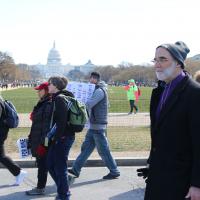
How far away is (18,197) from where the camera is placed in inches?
261

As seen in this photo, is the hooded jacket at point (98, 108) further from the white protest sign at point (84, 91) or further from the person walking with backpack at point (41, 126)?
the person walking with backpack at point (41, 126)

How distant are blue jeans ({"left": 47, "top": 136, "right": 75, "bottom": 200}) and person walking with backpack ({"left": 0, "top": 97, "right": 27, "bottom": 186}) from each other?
1.27 meters

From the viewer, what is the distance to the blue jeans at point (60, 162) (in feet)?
19.5

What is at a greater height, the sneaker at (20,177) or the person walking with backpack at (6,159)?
the person walking with backpack at (6,159)

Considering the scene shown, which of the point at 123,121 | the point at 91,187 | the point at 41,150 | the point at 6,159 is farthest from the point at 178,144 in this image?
the point at 123,121

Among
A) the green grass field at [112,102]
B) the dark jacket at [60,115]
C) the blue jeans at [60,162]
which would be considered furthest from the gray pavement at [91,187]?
the green grass field at [112,102]

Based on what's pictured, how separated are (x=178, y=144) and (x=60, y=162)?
2855mm

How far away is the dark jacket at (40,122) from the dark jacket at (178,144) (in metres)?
2.90

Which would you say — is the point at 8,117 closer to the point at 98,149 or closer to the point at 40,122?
the point at 40,122

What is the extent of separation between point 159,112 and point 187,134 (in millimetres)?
274

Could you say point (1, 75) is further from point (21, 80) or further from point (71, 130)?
point (71, 130)

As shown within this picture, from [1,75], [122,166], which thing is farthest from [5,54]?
[122,166]

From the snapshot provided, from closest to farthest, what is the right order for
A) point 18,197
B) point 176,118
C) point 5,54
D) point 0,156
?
1. point 176,118
2. point 18,197
3. point 0,156
4. point 5,54

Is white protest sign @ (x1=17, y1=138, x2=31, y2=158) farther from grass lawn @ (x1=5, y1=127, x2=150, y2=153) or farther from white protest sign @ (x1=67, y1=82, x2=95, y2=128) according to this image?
grass lawn @ (x1=5, y1=127, x2=150, y2=153)
